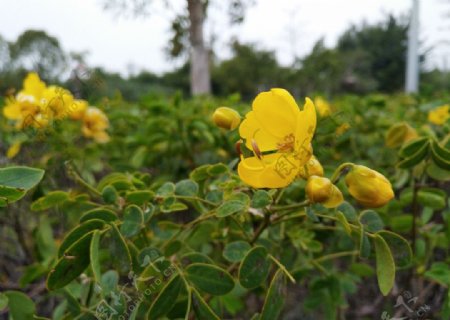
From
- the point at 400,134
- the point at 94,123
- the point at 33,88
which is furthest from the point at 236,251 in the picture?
the point at 94,123

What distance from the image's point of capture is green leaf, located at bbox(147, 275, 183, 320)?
568 millimetres

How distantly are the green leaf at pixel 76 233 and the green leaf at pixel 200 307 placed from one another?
157mm

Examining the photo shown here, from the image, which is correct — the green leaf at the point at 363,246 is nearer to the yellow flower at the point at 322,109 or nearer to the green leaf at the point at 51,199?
the yellow flower at the point at 322,109

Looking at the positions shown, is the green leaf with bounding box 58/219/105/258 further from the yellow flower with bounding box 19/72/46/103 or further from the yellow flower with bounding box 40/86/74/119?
the yellow flower with bounding box 19/72/46/103

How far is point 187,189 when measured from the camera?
2.24 ft

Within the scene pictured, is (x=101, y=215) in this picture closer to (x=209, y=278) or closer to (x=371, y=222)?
(x=209, y=278)

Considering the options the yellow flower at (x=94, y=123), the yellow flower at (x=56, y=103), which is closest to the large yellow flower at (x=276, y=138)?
the yellow flower at (x=56, y=103)

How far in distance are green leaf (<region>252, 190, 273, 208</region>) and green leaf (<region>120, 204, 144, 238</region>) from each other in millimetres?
159

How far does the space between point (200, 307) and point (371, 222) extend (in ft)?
0.85

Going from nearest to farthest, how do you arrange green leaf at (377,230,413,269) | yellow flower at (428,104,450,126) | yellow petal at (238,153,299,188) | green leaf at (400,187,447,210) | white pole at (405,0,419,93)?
A: yellow petal at (238,153,299,188) → green leaf at (377,230,413,269) → green leaf at (400,187,447,210) → yellow flower at (428,104,450,126) → white pole at (405,0,419,93)

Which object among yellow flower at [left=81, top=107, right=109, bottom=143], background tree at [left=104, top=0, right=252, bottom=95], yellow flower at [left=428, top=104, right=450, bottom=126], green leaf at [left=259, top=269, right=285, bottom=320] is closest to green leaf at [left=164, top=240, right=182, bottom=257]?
green leaf at [left=259, top=269, right=285, bottom=320]

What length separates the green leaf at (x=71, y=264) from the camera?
22.7 inches

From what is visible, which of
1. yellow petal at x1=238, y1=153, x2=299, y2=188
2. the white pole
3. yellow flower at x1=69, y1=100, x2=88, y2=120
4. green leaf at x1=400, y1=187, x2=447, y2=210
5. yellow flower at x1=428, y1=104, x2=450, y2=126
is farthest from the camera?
the white pole

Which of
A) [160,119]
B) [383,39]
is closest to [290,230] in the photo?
[160,119]
